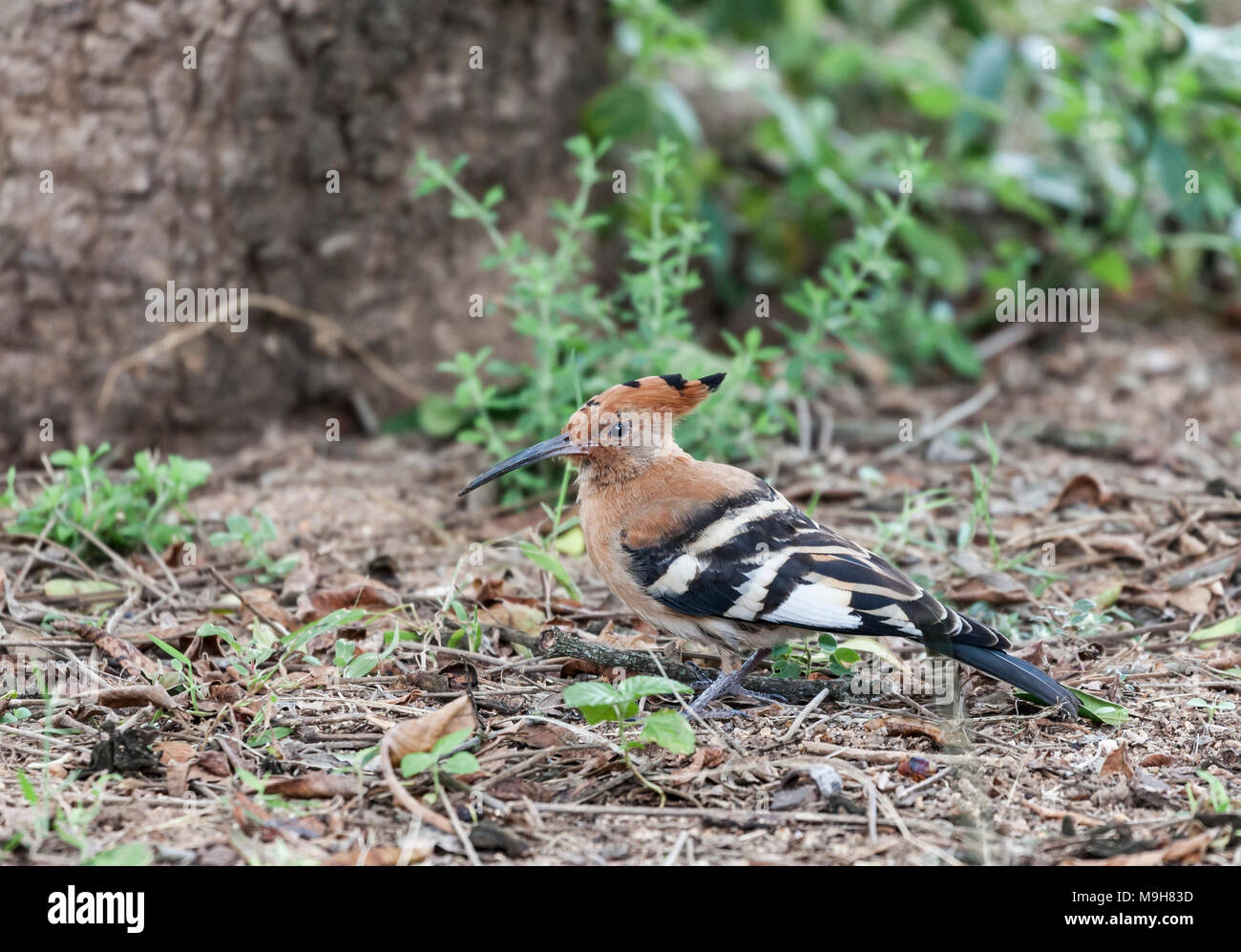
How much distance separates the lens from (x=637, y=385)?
3914 mm

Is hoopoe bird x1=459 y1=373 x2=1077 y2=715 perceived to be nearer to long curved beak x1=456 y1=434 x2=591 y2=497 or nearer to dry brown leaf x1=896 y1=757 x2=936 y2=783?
long curved beak x1=456 y1=434 x2=591 y2=497

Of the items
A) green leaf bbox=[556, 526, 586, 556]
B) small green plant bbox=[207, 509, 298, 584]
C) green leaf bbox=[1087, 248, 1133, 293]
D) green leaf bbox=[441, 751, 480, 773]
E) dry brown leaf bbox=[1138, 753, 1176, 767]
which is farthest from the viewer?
green leaf bbox=[1087, 248, 1133, 293]

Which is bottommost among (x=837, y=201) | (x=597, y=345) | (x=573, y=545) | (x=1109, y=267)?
(x=573, y=545)

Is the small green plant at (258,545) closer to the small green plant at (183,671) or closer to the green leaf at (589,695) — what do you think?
the small green plant at (183,671)

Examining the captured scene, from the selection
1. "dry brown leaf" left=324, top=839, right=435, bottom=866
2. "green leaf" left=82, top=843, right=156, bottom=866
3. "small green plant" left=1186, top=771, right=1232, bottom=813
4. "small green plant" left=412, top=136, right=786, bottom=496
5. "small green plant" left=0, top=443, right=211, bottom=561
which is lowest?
"dry brown leaf" left=324, top=839, right=435, bottom=866

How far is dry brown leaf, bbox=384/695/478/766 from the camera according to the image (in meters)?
2.94

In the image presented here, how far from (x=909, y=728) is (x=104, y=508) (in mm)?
2753

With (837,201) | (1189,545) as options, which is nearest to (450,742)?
(1189,545)

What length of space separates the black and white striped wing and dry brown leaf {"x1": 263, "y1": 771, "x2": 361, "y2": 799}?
41.7 inches

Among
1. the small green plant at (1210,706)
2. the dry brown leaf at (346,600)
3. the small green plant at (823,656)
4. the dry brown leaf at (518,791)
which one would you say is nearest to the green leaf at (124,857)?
the dry brown leaf at (518,791)

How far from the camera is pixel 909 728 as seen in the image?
10.6 ft

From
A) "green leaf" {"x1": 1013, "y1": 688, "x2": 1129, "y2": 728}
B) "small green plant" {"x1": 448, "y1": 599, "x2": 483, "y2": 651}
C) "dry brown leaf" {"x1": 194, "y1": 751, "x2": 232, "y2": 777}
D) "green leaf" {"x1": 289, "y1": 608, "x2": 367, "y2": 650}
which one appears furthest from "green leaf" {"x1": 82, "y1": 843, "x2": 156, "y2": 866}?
"green leaf" {"x1": 1013, "y1": 688, "x2": 1129, "y2": 728}

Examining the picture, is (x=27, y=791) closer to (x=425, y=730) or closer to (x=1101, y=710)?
(x=425, y=730)

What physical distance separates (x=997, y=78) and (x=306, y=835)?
5.15 metres
